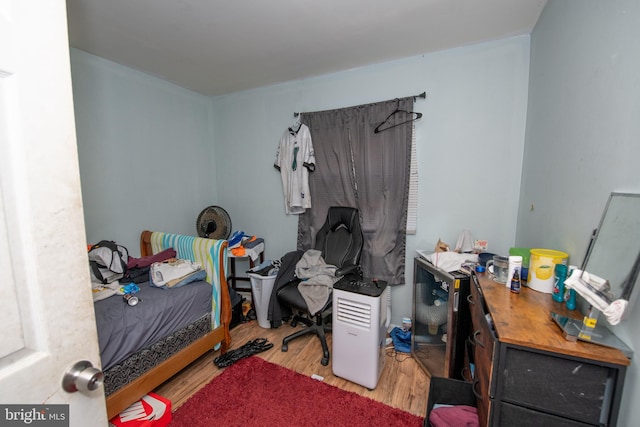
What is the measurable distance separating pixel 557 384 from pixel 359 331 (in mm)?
1095

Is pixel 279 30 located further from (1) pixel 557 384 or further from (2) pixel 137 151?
(1) pixel 557 384

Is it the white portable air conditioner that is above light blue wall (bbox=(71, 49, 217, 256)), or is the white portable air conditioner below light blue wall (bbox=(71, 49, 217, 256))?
below

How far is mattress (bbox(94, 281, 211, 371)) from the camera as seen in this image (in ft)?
4.72

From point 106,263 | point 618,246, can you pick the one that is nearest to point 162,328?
point 106,263

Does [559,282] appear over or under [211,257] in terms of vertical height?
over

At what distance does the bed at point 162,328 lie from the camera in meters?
1.44

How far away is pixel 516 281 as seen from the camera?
1.25 metres

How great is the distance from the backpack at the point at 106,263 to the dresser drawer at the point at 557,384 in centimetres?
247

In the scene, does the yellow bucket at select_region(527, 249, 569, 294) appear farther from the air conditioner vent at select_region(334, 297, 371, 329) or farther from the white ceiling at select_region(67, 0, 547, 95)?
the white ceiling at select_region(67, 0, 547, 95)

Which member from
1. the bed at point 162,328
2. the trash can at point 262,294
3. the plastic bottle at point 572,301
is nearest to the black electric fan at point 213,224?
the bed at point 162,328

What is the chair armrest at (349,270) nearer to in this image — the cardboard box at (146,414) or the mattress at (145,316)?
the mattress at (145,316)

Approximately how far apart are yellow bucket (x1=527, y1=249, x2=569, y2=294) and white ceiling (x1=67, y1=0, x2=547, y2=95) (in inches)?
60.6

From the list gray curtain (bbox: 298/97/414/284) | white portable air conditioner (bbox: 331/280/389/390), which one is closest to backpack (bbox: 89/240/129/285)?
white portable air conditioner (bbox: 331/280/389/390)

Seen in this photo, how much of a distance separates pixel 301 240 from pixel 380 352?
1.36 meters
